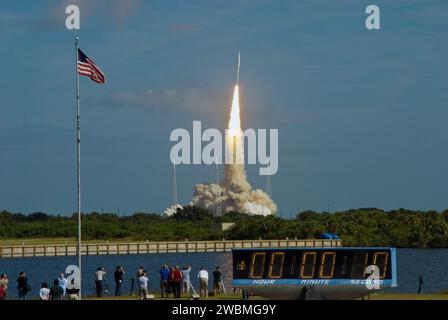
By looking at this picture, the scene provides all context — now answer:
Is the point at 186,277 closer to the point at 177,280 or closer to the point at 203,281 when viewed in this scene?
the point at 203,281

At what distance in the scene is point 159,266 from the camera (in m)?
132

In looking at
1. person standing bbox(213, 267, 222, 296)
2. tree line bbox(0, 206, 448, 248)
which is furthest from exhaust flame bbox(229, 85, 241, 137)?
person standing bbox(213, 267, 222, 296)

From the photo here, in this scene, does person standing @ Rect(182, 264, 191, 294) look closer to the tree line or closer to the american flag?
the american flag

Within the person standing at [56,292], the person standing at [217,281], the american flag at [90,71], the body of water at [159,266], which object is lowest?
the body of water at [159,266]

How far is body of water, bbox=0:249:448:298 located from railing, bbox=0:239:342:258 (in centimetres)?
144

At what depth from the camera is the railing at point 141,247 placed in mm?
155125

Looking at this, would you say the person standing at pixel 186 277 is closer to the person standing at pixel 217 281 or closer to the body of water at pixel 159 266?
the person standing at pixel 217 281

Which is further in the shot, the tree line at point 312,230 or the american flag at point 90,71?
the tree line at point 312,230

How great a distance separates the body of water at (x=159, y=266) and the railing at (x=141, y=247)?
1.44 m

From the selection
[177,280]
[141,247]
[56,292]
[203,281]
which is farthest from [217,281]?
[141,247]

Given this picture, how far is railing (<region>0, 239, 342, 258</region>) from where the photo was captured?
15512 cm

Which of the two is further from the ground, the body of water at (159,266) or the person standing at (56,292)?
the person standing at (56,292)

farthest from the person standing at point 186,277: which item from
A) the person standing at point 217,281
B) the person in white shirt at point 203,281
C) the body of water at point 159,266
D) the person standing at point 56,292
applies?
the body of water at point 159,266
